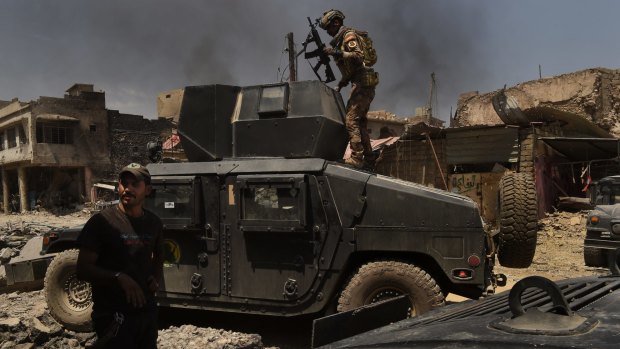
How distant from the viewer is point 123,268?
3.06 meters

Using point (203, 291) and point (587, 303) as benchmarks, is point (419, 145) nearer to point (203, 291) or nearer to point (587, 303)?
point (203, 291)

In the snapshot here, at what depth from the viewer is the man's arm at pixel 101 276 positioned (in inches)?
115

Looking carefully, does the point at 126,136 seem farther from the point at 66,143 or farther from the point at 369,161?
the point at 369,161

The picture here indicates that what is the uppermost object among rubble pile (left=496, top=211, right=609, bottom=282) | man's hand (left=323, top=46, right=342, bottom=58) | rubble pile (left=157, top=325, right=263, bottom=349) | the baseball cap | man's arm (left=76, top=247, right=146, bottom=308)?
man's hand (left=323, top=46, right=342, bottom=58)

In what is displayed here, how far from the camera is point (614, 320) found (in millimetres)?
1413

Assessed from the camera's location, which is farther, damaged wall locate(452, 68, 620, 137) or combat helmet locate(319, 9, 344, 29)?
damaged wall locate(452, 68, 620, 137)

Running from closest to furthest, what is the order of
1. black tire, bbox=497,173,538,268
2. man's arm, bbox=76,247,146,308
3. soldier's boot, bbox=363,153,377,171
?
man's arm, bbox=76,247,146,308
black tire, bbox=497,173,538,268
soldier's boot, bbox=363,153,377,171

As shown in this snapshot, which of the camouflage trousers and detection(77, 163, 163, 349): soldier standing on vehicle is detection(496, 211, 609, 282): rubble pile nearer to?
the camouflage trousers

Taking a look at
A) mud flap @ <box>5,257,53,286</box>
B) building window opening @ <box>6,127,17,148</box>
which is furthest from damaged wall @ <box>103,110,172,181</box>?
mud flap @ <box>5,257,53,286</box>

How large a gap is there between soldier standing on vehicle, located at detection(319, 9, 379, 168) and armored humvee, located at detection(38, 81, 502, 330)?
0.35 meters

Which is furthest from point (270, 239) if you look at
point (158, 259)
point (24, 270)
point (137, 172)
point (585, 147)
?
point (585, 147)

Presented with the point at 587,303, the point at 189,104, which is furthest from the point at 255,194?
the point at 587,303

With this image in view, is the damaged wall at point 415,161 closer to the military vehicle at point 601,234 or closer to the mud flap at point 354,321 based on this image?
the military vehicle at point 601,234

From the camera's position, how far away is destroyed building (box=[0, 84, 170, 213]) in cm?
2833
